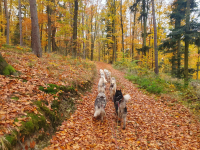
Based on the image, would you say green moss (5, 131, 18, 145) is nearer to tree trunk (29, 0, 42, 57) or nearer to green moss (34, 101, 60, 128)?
green moss (34, 101, 60, 128)

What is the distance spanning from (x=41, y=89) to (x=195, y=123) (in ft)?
21.3

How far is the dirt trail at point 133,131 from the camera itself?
10.8 feet

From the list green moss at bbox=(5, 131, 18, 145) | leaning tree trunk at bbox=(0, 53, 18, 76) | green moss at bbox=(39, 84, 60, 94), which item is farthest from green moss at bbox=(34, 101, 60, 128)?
leaning tree trunk at bbox=(0, 53, 18, 76)

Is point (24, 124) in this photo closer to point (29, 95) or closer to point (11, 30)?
point (29, 95)

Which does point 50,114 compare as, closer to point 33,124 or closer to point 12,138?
point 33,124

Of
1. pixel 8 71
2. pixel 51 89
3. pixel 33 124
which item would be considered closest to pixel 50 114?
pixel 33 124

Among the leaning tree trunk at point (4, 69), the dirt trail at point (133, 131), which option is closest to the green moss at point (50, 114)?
the dirt trail at point (133, 131)

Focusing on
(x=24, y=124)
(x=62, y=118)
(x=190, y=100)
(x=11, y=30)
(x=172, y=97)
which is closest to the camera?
(x=24, y=124)

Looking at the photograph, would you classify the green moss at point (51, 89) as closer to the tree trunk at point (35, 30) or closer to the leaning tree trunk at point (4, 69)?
the leaning tree trunk at point (4, 69)

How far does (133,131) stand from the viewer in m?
4.10

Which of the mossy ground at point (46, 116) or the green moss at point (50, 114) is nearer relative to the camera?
the mossy ground at point (46, 116)

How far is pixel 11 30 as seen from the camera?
2241cm

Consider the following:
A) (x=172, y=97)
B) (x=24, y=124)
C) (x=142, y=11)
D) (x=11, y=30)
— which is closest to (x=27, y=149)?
(x=24, y=124)

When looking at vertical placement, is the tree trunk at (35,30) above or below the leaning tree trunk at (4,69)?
above
